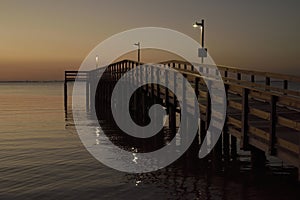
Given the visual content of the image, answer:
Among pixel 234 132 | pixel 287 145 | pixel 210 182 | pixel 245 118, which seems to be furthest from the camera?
pixel 234 132

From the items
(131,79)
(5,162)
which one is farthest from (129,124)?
(5,162)

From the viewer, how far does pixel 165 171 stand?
1220 cm

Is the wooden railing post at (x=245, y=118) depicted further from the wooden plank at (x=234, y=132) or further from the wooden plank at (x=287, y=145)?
the wooden plank at (x=287, y=145)

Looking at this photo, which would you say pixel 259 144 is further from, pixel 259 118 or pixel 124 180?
pixel 124 180

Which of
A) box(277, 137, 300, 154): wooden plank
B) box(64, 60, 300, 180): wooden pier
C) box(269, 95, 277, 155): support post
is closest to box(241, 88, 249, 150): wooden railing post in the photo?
box(64, 60, 300, 180): wooden pier

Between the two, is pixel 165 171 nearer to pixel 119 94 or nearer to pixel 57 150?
pixel 57 150

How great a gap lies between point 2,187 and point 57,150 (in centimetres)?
566

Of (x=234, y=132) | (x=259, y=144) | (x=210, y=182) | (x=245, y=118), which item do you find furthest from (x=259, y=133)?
(x=210, y=182)

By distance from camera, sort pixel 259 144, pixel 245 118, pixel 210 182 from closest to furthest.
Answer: pixel 259 144, pixel 245 118, pixel 210 182

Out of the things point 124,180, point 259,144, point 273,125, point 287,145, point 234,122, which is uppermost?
point 273,125

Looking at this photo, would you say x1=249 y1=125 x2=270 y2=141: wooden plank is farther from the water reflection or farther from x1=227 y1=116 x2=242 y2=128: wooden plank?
the water reflection

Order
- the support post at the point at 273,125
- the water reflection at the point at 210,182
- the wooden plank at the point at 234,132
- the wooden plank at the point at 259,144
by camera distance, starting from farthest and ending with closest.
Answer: the wooden plank at the point at 234,132
the water reflection at the point at 210,182
the wooden plank at the point at 259,144
the support post at the point at 273,125

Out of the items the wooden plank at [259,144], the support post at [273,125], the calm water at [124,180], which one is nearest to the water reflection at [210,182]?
the calm water at [124,180]

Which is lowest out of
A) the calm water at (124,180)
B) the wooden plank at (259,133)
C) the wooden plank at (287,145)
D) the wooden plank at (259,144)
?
the calm water at (124,180)
